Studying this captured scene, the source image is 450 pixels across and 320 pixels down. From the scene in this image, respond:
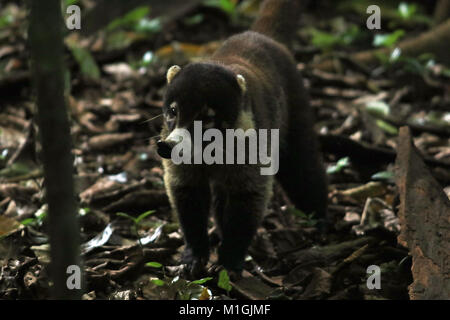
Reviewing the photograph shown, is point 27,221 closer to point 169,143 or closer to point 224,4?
point 169,143

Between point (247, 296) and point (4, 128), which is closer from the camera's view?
point (247, 296)

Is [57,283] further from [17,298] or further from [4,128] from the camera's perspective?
[4,128]

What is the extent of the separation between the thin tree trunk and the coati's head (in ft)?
5.98

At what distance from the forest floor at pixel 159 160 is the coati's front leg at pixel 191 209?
0.63ft

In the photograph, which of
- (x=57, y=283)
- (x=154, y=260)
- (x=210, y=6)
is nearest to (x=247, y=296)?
(x=154, y=260)

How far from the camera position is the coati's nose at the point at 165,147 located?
366 cm

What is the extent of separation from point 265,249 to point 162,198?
107 centimetres

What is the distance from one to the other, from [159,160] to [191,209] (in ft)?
5.11

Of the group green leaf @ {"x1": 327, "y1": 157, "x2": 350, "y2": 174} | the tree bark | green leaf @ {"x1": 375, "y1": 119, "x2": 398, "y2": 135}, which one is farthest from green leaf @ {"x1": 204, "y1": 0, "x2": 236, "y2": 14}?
the tree bark

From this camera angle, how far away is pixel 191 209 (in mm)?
4520

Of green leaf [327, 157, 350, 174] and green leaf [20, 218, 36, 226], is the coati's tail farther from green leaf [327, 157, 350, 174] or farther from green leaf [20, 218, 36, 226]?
green leaf [20, 218, 36, 226]

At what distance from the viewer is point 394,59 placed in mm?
8602

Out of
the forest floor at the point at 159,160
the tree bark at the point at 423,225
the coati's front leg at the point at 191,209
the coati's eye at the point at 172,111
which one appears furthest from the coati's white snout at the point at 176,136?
the tree bark at the point at 423,225

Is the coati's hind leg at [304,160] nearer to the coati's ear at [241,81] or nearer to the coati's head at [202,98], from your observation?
Answer: the coati's ear at [241,81]
